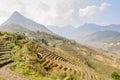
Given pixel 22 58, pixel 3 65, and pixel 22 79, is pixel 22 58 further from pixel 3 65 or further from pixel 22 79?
pixel 22 79

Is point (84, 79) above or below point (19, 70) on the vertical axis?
below

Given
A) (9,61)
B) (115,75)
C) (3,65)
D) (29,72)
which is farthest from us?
(115,75)

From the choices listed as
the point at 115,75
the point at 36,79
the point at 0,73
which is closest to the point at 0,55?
the point at 0,73

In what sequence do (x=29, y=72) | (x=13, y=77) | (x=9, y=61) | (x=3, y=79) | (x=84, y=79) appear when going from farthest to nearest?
(x=84, y=79) → (x=9, y=61) → (x=29, y=72) → (x=13, y=77) → (x=3, y=79)

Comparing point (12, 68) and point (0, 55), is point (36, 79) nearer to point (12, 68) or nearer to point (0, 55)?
point (12, 68)

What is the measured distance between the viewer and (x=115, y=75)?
3434cm

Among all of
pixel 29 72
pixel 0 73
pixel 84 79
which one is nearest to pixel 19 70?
pixel 29 72

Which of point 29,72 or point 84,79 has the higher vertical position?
point 29,72

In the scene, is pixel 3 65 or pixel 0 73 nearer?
pixel 0 73

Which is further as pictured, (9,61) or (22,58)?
(22,58)

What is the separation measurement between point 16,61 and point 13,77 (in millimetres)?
10578

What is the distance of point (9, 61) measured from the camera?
3219 cm

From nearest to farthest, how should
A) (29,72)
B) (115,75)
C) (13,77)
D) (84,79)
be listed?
(13,77), (29,72), (115,75), (84,79)

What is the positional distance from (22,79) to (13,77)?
104 centimetres
